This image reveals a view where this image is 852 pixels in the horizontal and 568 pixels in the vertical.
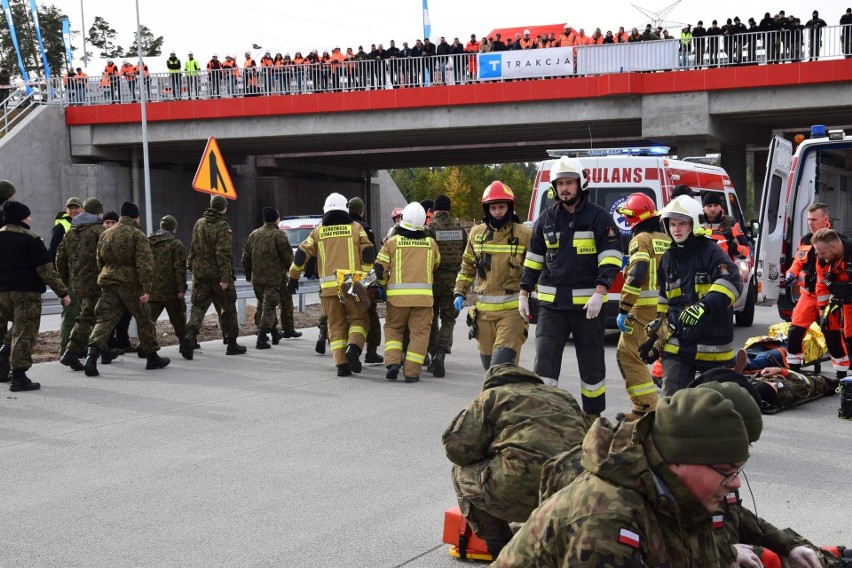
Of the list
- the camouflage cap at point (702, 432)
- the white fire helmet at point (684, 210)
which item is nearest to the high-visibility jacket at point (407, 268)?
the white fire helmet at point (684, 210)

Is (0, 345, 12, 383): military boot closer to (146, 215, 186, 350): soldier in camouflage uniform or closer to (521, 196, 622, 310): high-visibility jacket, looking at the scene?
(146, 215, 186, 350): soldier in camouflage uniform

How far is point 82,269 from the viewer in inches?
457

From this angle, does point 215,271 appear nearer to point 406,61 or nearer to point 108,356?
point 108,356

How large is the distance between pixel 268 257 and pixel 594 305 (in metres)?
7.13

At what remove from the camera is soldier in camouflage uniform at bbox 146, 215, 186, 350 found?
1248cm

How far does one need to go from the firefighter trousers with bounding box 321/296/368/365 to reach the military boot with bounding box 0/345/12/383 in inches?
135

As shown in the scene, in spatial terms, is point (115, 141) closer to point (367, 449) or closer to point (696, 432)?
point (367, 449)

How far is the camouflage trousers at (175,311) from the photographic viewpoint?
12703 millimetres

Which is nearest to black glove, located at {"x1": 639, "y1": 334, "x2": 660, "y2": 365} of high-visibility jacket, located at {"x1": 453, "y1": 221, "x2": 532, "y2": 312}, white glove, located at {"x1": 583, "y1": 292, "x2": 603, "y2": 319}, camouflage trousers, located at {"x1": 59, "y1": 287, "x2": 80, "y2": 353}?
white glove, located at {"x1": 583, "y1": 292, "x2": 603, "y2": 319}

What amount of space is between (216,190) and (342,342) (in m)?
4.20

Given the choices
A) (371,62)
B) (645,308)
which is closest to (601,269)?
(645,308)

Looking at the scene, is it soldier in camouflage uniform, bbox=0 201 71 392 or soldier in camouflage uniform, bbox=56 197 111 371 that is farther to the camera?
soldier in camouflage uniform, bbox=56 197 111 371

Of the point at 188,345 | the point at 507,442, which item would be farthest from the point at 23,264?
the point at 507,442

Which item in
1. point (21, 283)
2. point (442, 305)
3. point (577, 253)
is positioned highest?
point (577, 253)
